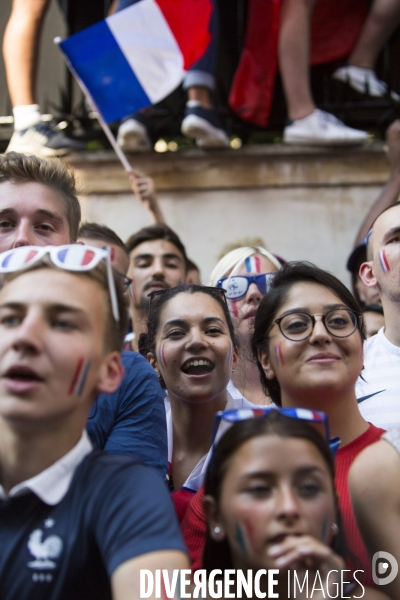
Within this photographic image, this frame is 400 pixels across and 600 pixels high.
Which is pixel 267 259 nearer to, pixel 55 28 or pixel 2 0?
pixel 55 28

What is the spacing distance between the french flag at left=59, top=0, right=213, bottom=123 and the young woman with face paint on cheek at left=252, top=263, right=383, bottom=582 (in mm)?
2773

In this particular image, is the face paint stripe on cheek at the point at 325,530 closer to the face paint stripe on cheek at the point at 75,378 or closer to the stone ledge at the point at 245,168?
the face paint stripe on cheek at the point at 75,378

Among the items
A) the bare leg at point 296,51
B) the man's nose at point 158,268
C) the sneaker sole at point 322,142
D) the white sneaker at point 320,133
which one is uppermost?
the bare leg at point 296,51

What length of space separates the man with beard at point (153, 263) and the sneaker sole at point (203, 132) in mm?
1124

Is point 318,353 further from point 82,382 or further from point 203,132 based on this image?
point 203,132

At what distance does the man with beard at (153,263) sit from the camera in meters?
4.80

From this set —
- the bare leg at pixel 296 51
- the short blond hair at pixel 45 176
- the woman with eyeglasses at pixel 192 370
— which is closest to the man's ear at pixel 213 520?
the woman with eyeglasses at pixel 192 370

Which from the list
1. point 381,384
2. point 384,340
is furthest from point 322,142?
point 381,384

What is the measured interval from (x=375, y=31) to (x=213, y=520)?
517 centimetres

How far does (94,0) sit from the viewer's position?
7453 millimetres

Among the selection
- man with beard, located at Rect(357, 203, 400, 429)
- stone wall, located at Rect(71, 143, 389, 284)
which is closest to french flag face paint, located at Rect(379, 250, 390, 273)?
man with beard, located at Rect(357, 203, 400, 429)

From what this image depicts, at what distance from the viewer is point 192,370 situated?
3.42 m

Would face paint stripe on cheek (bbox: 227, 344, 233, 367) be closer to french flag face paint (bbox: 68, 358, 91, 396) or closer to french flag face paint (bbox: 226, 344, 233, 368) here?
french flag face paint (bbox: 226, 344, 233, 368)

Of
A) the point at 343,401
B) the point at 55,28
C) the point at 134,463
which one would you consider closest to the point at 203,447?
the point at 343,401
